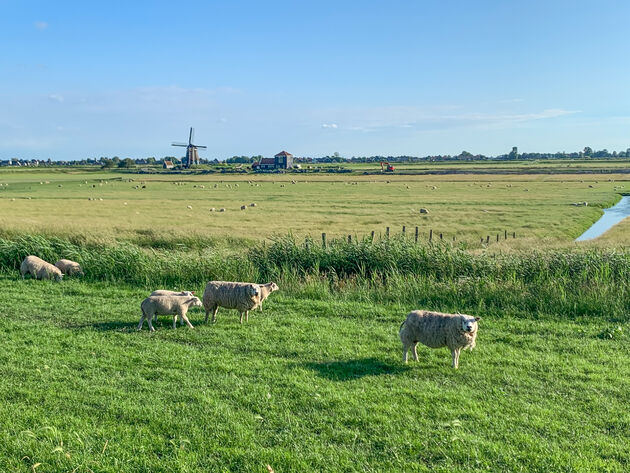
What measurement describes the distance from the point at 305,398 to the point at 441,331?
3358mm

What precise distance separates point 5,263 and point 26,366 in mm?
14807

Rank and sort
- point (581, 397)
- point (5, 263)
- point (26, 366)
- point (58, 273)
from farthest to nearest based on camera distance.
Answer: point (5, 263), point (58, 273), point (26, 366), point (581, 397)

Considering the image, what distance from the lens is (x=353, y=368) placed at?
10.4 m

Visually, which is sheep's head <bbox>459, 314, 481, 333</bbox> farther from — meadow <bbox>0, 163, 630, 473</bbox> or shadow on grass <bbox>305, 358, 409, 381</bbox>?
shadow on grass <bbox>305, 358, 409, 381</bbox>

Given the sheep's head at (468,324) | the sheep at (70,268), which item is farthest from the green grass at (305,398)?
the sheep at (70,268)

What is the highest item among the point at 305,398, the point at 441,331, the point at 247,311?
the point at 441,331

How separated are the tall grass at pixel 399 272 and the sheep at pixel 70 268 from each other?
39 centimetres

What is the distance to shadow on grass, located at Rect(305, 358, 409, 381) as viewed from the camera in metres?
10.0

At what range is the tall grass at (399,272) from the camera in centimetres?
1523

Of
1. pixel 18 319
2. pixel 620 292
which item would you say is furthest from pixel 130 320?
pixel 620 292

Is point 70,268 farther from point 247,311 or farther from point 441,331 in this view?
point 441,331

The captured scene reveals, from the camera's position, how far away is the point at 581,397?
902 centimetres

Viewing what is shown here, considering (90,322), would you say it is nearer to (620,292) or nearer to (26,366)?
(26,366)

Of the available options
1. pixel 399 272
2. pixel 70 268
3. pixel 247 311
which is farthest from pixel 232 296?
pixel 70 268
